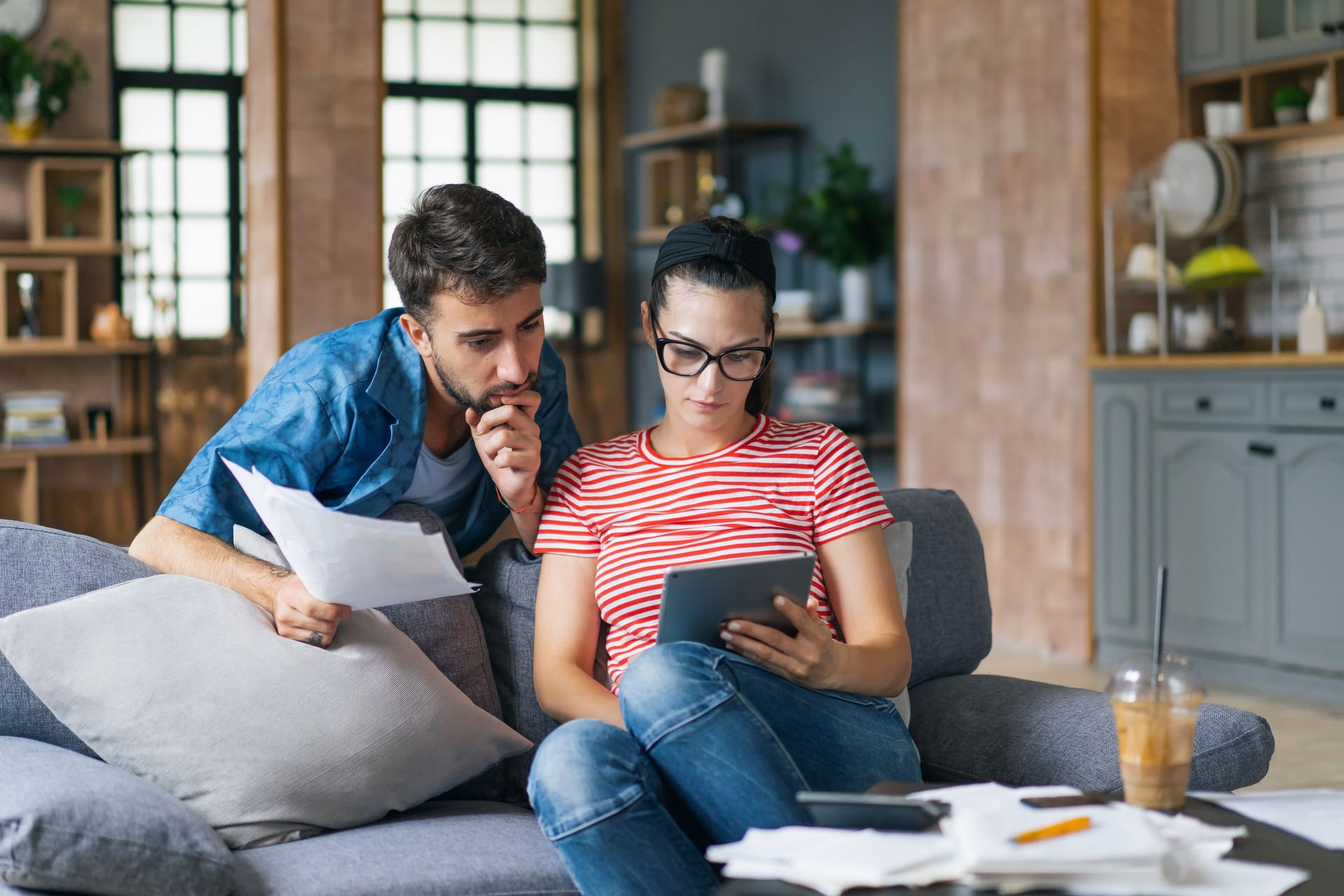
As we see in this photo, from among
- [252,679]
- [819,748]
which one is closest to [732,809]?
[819,748]

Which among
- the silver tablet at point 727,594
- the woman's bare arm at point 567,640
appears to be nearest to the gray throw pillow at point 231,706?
the woman's bare arm at point 567,640

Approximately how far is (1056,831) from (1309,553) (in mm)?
3445

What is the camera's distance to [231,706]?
1.64 m

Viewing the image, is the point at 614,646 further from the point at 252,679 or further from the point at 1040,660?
the point at 1040,660

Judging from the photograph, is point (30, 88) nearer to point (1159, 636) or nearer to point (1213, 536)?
point (1213, 536)

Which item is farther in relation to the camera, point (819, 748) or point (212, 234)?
point (212, 234)

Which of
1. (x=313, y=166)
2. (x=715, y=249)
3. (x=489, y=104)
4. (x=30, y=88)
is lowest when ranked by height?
(x=715, y=249)

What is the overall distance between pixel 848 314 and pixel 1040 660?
72.6 inches

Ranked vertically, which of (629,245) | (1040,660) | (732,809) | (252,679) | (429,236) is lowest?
(1040,660)

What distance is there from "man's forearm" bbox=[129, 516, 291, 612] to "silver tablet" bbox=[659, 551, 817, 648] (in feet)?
1.89

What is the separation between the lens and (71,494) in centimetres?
671

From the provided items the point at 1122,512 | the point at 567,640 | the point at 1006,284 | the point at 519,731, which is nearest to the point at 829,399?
the point at 1006,284

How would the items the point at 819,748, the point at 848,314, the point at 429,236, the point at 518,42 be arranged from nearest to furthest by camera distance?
the point at 819,748 < the point at 429,236 < the point at 848,314 < the point at 518,42

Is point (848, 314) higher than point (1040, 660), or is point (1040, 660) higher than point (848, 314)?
point (848, 314)
